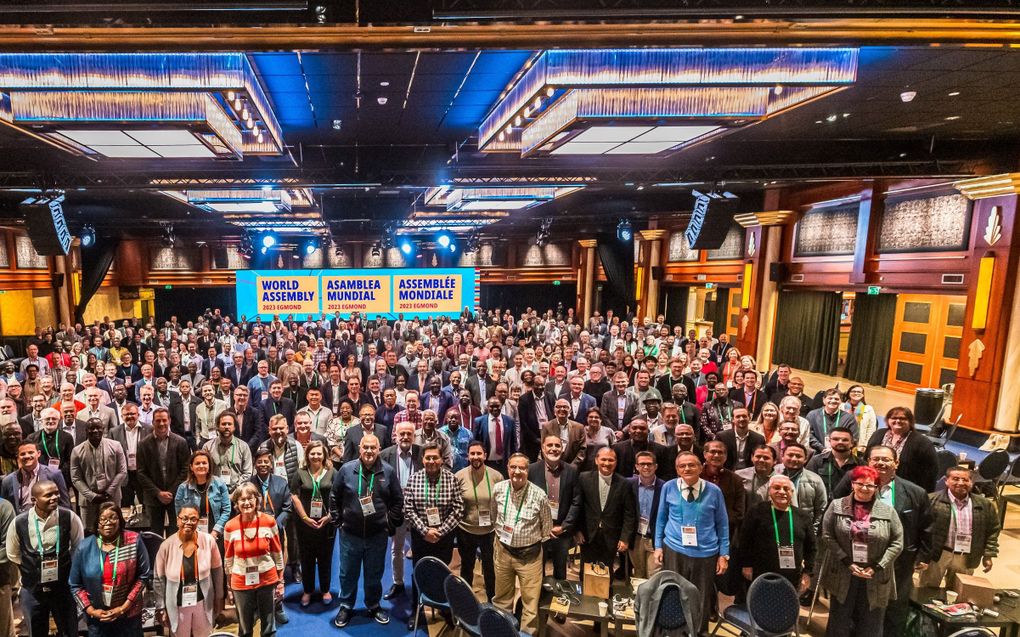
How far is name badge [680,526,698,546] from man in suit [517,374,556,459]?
2522mm

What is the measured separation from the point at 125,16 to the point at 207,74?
1810 mm

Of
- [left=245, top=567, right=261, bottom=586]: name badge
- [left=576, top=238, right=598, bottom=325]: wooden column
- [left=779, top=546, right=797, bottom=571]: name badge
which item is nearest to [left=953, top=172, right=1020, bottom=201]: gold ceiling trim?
[left=779, top=546, right=797, bottom=571]: name badge

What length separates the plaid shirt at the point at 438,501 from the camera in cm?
408

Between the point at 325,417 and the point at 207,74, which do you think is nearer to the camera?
the point at 207,74

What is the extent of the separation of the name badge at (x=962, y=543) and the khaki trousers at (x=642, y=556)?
235cm

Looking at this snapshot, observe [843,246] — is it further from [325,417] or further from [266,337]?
[266,337]

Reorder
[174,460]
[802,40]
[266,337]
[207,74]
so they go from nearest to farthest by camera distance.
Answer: [802,40] < [207,74] < [174,460] < [266,337]

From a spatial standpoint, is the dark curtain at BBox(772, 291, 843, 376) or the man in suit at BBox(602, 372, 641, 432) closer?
the man in suit at BBox(602, 372, 641, 432)

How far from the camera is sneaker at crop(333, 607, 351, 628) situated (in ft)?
13.4

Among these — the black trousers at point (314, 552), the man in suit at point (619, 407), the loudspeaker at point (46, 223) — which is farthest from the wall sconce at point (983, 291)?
the loudspeaker at point (46, 223)

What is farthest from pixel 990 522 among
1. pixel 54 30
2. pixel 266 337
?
pixel 266 337

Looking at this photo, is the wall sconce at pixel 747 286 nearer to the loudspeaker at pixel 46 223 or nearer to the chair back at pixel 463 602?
the chair back at pixel 463 602

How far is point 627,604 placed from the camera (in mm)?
3691

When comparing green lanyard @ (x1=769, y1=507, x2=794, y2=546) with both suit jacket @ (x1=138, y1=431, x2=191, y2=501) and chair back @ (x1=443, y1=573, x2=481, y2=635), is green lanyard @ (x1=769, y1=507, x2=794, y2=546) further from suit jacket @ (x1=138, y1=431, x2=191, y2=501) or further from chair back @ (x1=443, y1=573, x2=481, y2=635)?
suit jacket @ (x1=138, y1=431, x2=191, y2=501)
